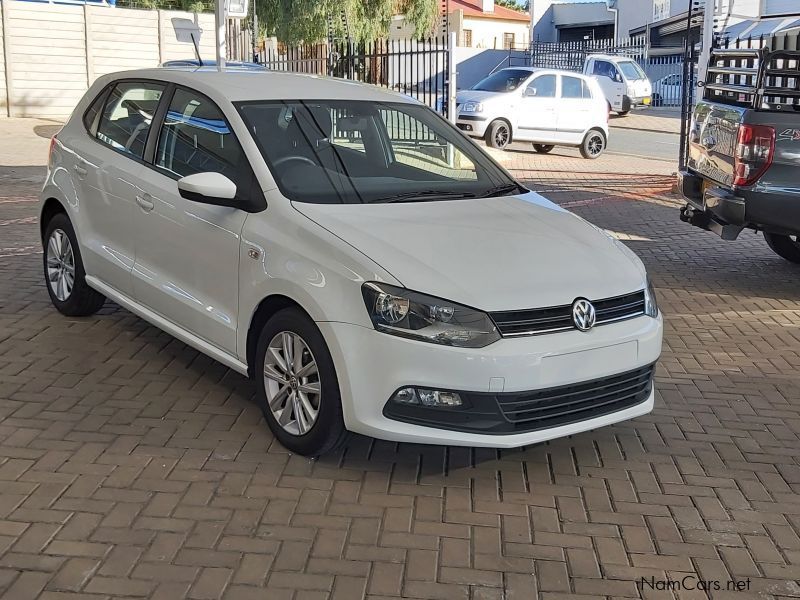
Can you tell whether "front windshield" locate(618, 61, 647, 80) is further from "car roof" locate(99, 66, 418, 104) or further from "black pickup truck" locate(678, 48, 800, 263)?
"car roof" locate(99, 66, 418, 104)

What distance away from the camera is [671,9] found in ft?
126

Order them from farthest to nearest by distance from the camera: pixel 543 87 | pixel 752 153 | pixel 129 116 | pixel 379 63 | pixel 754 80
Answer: pixel 543 87 < pixel 379 63 < pixel 754 80 < pixel 752 153 < pixel 129 116

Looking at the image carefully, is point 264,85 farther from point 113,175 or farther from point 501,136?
point 501,136

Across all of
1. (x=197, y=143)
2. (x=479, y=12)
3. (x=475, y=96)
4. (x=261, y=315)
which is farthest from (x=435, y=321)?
(x=479, y=12)

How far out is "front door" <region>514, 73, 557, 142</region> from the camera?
19.0 m

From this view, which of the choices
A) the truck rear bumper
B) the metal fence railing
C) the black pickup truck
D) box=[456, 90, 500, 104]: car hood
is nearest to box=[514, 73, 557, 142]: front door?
box=[456, 90, 500, 104]: car hood

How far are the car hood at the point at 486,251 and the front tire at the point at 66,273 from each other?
2372 mm

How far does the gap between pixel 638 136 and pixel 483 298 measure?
69.2 feet

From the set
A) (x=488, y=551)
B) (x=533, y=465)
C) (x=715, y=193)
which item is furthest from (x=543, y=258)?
(x=715, y=193)

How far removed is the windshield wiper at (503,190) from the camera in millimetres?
5191

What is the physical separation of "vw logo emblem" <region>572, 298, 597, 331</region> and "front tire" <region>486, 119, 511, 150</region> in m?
15.0

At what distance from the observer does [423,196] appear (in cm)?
490

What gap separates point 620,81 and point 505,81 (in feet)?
32.9

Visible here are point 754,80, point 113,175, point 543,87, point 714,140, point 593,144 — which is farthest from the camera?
point 593,144
